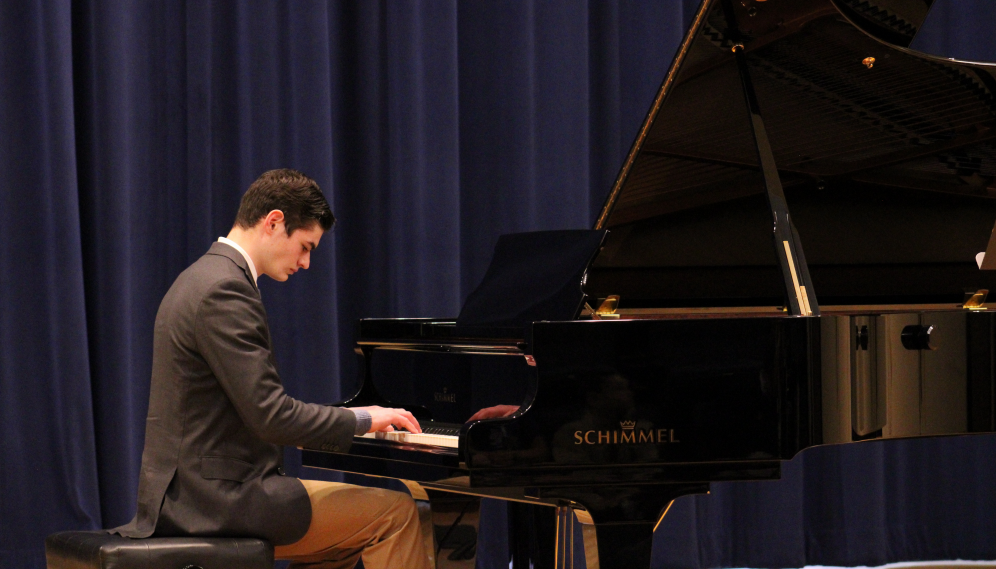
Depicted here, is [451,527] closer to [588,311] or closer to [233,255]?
[588,311]

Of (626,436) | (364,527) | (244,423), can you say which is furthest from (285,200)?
(626,436)

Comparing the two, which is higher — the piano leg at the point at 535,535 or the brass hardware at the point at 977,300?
the brass hardware at the point at 977,300

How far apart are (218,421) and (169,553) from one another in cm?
29

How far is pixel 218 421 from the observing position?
7.13 ft

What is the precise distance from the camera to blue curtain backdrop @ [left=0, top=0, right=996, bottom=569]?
11.9ft

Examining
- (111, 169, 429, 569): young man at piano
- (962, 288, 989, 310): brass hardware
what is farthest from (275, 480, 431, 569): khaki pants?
(962, 288, 989, 310): brass hardware

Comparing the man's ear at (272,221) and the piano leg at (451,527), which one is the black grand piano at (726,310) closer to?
the piano leg at (451,527)

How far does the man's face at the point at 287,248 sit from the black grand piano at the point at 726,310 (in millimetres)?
419

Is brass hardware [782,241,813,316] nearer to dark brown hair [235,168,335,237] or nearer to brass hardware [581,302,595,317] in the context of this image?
brass hardware [581,302,595,317]

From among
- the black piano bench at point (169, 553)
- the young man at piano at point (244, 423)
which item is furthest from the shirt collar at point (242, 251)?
the black piano bench at point (169, 553)

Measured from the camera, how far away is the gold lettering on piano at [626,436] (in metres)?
2.11

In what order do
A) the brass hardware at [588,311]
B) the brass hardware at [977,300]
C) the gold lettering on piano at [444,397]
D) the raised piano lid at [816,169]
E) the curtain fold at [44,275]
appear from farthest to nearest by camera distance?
1. the curtain fold at [44,275]
2. the brass hardware at [977,300]
3. the brass hardware at [588,311]
4. the raised piano lid at [816,169]
5. the gold lettering on piano at [444,397]

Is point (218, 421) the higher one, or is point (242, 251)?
point (242, 251)

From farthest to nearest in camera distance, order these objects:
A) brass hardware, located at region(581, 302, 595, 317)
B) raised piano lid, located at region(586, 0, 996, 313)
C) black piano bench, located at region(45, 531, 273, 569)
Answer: brass hardware, located at region(581, 302, 595, 317) → raised piano lid, located at region(586, 0, 996, 313) → black piano bench, located at region(45, 531, 273, 569)
